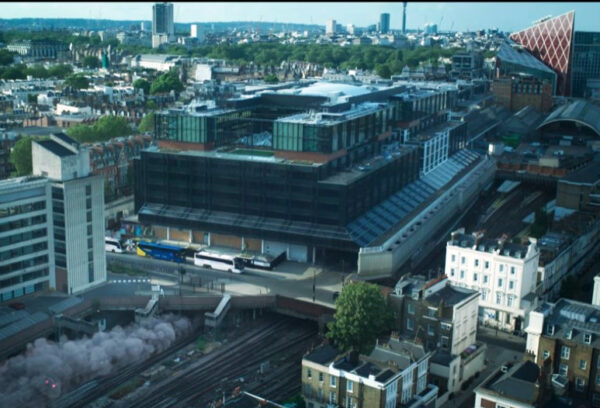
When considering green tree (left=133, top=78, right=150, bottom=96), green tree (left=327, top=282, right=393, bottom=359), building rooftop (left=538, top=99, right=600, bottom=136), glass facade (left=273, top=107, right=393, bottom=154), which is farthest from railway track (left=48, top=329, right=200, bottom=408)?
green tree (left=133, top=78, right=150, bottom=96)

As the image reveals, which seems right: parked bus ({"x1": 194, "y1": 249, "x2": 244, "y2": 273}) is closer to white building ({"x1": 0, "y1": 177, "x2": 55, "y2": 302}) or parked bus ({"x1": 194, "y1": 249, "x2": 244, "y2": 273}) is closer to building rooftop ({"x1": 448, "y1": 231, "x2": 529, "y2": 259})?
white building ({"x1": 0, "y1": 177, "x2": 55, "y2": 302})

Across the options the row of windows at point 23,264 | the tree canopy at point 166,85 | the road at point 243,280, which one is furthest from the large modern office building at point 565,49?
the row of windows at point 23,264

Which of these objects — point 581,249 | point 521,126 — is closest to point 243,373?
point 581,249

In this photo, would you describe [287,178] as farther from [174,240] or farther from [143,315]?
[143,315]

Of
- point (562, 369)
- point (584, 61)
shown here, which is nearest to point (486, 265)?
point (562, 369)

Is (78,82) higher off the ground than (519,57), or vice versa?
(519,57)

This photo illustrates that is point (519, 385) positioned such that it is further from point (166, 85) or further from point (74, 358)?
point (166, 85)
